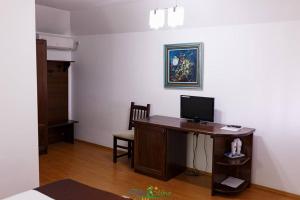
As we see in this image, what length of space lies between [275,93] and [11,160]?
301 centimetres

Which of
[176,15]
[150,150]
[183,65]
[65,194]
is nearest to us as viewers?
[65,194]

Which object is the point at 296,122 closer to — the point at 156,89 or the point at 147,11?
the point at 156,89

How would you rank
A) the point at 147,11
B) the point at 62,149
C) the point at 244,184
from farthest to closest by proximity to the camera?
1. the point at 62,149
2. the point at 147,11
3. the point at 244,184

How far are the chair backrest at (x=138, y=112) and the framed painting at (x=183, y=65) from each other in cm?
54

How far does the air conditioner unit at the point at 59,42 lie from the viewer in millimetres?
5113

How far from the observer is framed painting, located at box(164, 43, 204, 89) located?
411 cm

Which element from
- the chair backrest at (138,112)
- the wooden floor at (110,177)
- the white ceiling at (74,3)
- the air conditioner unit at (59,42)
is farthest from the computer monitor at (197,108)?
the air conditioner unit at (59,42)

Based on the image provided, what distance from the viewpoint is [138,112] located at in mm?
4824

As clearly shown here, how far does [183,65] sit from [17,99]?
2297 mm

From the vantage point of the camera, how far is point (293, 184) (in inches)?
137

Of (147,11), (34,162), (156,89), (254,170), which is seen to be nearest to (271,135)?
(254,170)

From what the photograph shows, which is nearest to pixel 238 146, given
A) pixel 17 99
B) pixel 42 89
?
pixel 17 99

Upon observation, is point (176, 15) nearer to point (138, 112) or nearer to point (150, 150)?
point (150, 150)

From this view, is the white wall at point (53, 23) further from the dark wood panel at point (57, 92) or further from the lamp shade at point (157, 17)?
the lamp shade at point (157, 17)
